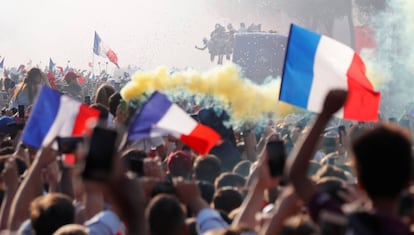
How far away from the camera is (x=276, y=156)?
4254 millimetres

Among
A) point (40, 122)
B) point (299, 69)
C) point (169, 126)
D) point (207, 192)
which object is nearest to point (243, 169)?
point (299, 69)

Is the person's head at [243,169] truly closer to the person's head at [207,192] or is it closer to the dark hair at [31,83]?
the person's head at [207,192]

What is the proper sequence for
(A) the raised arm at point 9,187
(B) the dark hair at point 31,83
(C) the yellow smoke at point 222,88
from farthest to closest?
(B) the dark hair at point 31,83 < (C) the yellow smoke at point 222,88 < (A) the raised arm at point 9,187

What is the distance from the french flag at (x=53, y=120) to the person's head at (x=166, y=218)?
2.07 meters

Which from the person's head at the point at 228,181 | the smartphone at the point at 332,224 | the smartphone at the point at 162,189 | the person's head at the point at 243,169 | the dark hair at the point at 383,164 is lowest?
the person's head at the point at 243,169

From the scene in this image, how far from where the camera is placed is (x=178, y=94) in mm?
10383

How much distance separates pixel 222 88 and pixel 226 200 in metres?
4.35

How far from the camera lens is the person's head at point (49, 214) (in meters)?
4.85

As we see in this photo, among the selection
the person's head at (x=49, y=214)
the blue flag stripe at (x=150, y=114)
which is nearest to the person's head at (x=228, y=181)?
the blue flag stripe at (x=150, y=114)

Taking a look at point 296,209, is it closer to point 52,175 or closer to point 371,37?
point 52,175

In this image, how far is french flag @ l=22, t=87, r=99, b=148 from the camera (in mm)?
6434

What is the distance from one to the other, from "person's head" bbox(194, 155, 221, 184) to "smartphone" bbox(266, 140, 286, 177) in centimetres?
248

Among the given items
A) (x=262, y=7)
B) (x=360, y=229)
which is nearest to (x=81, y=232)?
(x=360, y=229)

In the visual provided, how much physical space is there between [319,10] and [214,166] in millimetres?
51677
